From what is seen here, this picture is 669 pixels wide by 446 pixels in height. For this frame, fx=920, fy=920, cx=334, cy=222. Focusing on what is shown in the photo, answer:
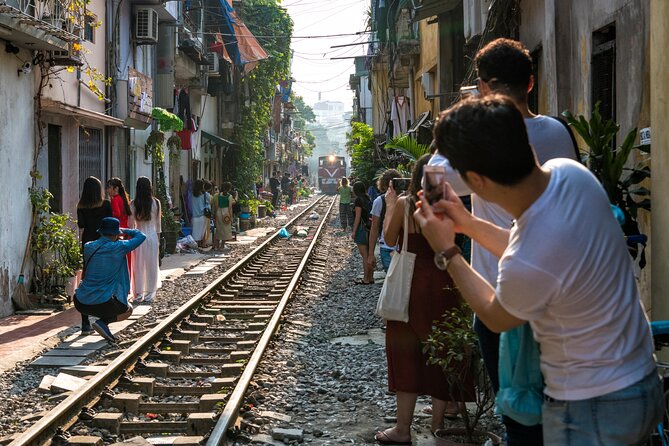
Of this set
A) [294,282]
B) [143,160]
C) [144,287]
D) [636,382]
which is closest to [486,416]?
[636,382]

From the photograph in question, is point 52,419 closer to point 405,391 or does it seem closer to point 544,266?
point 405,391

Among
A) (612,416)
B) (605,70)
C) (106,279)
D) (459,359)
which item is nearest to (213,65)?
(106,279)

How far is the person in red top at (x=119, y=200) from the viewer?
12.5 meters

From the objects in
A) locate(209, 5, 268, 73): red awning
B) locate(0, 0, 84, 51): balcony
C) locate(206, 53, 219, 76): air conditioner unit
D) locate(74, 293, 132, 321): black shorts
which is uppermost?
locate(209, 5, 268, 73): red awning

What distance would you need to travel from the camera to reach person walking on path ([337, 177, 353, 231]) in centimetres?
2851

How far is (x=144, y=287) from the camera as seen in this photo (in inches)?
533

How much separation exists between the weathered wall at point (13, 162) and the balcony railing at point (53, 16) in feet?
2.21

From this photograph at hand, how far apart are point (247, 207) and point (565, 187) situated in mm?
31459

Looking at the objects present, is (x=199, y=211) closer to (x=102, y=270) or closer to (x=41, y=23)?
(x=41, y=23)

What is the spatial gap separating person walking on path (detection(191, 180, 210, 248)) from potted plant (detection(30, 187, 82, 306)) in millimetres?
Answer: 8941

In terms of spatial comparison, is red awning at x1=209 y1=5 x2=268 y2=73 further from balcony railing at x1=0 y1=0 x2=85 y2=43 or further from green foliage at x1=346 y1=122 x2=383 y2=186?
balcony railing at x1=0 y1=0 x2=85 y2=43

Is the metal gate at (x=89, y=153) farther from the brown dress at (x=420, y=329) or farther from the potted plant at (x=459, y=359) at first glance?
the potted plant at (x=459, y=359)

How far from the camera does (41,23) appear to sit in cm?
1270

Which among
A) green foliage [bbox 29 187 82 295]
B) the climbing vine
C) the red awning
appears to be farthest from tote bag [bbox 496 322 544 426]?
the climbing vine
